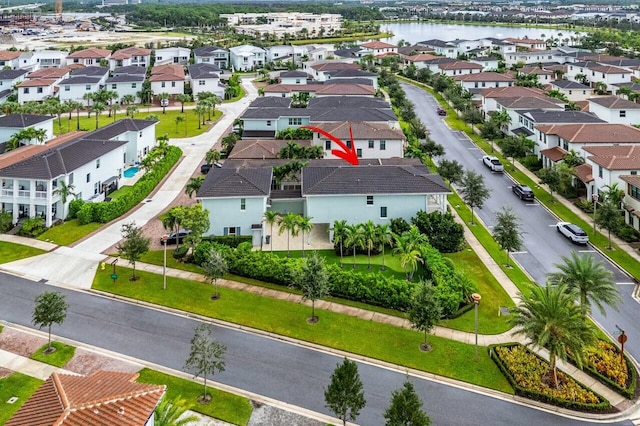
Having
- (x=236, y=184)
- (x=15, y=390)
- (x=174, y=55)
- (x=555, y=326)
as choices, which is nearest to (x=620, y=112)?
(x=236, y=184)

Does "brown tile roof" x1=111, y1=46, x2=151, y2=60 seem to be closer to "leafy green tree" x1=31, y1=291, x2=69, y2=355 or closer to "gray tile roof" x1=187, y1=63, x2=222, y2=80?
"gray tile roof" x1=187, y1=63, x2=222, y2=80

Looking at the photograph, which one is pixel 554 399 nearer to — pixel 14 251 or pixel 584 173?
pixel 584 173

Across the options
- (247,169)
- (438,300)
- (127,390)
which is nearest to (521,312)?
(438,300)

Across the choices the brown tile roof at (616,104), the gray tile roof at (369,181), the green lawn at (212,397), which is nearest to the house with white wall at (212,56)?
the brown tile roof at (616,104)

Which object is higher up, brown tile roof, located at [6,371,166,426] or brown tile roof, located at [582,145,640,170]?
brown tile roof, located at [582,145,640,170]

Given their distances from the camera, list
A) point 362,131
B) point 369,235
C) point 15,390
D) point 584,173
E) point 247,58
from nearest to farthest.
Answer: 1. point 15,390
2. point 369,235
3. point 584,173
4. point 362,131
5. point 247,58

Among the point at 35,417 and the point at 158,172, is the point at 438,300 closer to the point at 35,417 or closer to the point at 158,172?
the point at 35,417

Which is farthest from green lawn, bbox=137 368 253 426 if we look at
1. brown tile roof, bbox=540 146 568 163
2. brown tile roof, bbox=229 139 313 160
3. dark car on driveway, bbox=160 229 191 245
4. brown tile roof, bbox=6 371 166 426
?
brown tile roof, bbox=540 146 568 163
